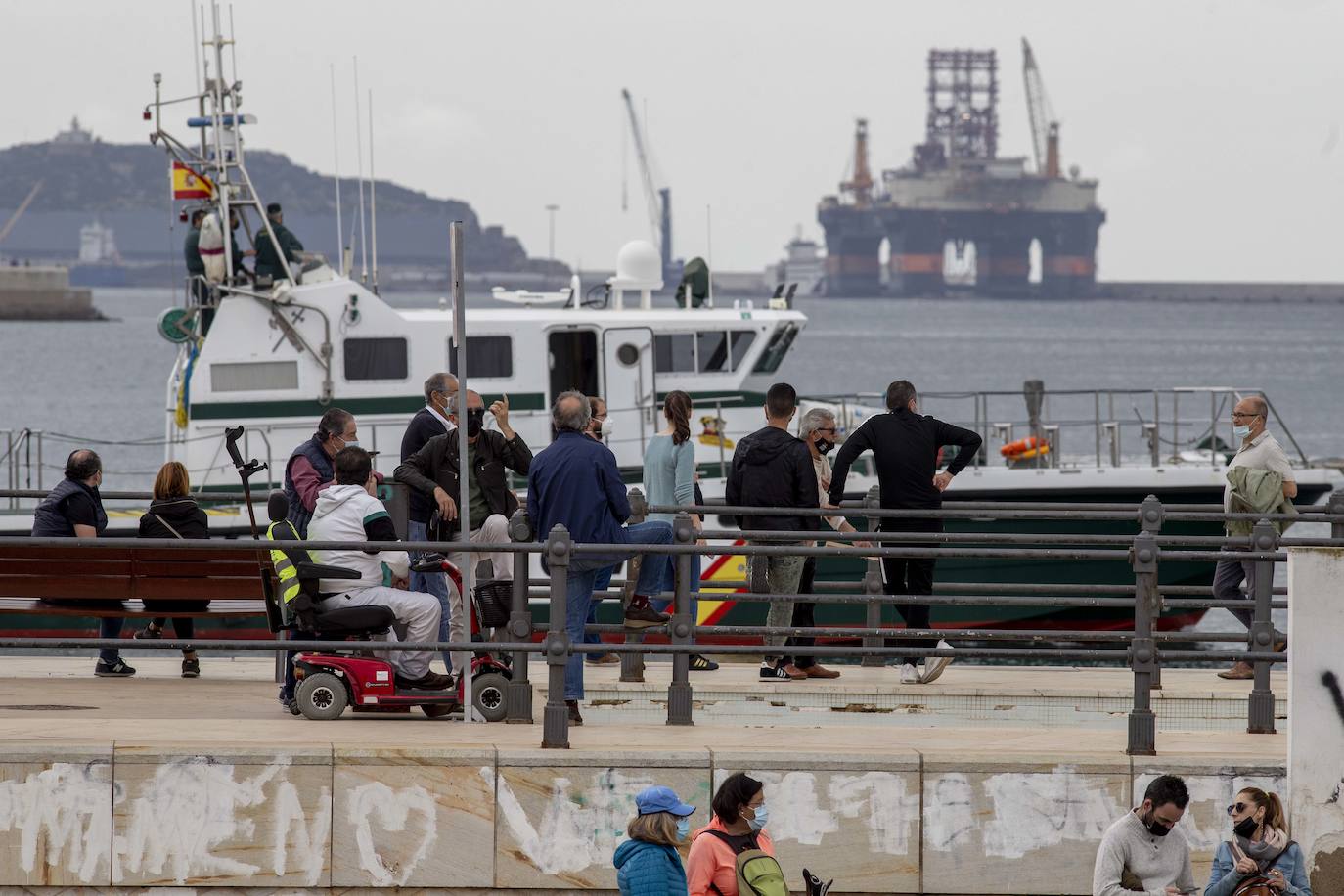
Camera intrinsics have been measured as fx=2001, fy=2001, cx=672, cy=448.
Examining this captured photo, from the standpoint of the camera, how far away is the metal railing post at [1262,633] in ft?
27.4

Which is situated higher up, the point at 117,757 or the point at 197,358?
the point at 197,358

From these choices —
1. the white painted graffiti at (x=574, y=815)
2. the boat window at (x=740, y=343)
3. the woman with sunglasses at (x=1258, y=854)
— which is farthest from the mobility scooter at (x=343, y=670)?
the boat window at (x=740, y=343)

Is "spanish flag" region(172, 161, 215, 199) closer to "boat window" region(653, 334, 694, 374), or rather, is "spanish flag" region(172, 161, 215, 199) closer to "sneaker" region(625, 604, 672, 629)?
"boat window" region(653, 334, 694, 374)

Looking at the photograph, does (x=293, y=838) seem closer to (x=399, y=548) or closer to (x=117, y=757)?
(x=117, y=757)

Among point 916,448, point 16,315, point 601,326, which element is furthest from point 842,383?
point 16,315

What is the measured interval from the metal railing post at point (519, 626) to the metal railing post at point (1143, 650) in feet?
7.91

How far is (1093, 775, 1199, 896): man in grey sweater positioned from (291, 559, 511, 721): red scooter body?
281cm

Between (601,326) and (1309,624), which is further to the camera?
(601,326)

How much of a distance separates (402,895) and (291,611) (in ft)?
5.22

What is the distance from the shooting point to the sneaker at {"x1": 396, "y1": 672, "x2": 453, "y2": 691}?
28.7 feet

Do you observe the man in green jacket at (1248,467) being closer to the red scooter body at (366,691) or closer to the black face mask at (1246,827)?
the black face mask at (1246,827)

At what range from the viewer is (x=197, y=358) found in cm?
1764

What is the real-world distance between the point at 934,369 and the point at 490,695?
99719 millimetres

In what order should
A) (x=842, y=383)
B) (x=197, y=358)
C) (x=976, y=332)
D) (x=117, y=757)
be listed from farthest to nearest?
1. (x=976, y=332)
2. (x=842, y=383)
3. (x=197, y=358)
4. (x=117, y=757)
